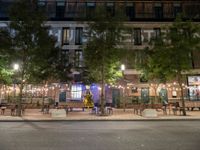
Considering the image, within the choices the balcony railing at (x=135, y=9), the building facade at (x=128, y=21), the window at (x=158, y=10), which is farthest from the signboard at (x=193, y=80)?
the window at (x=158, y=10)

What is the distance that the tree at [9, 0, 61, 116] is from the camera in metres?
22.4

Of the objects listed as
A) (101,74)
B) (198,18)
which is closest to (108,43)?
(101,74)

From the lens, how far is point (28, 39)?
22.4 meters

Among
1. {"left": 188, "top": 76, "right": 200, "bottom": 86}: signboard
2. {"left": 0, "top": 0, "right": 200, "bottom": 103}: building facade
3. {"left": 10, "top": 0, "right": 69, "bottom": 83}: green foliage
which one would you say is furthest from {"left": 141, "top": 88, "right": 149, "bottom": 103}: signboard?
{"left": 10, "top": 0, "right": 69, "bottom": 83}: green foliage

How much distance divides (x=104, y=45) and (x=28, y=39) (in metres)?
6.71

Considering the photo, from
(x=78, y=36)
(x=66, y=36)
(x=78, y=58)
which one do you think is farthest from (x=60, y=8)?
(x=78, y=58)

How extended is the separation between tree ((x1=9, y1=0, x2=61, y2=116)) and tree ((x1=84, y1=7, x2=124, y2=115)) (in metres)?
4.07

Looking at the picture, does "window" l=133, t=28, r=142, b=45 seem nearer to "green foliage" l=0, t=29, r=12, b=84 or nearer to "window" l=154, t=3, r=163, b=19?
"window" l=154, t=3, r=163, b=19

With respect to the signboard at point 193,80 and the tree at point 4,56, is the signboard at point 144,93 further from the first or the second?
the tree at point 4,56

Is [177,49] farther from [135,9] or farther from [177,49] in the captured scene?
[135,9]

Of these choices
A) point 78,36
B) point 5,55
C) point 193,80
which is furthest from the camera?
point 78,36

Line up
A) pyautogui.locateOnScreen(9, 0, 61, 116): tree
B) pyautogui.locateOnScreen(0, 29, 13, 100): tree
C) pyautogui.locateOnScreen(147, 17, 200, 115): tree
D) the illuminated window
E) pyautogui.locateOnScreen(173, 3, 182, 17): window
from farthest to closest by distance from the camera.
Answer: pyautogui.locateOnScreen(173, 3, 182, 17): window → the illuminated window → pyautogui.locateOnScreen(147, 17, 200, 115): tree → pyautogui.locateOnScreen(9, 0, 61, 116): tree → pyautogui.locateOnScreen(0, 29, 13, 100): tree

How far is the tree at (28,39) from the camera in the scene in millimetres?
22391

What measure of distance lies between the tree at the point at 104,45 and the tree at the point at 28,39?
407cm
